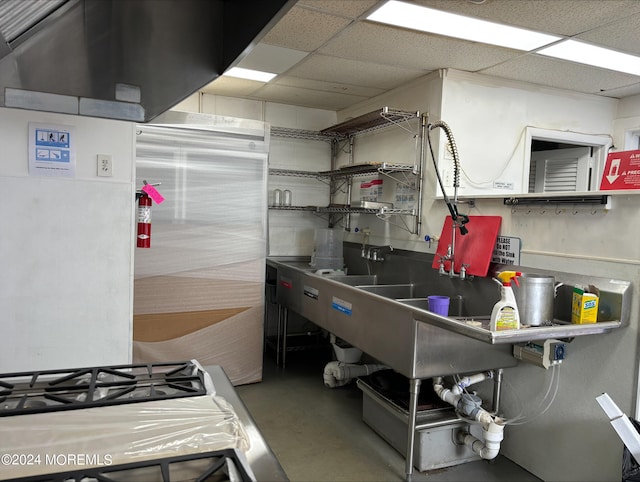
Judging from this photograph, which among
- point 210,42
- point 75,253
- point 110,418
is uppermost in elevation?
point 210,42

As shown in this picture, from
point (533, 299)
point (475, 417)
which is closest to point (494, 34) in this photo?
point (533, 299)

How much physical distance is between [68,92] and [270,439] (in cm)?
218

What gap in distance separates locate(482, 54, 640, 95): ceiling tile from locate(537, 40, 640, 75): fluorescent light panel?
0.06m

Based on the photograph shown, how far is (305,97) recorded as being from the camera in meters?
3.96

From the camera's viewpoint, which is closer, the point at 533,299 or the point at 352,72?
the point at 533,299

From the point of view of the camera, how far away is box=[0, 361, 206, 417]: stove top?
943mm

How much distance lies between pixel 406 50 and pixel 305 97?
1414 millimetres

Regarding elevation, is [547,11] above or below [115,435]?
above

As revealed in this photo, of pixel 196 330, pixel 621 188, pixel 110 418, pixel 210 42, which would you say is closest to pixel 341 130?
pixel 196 330

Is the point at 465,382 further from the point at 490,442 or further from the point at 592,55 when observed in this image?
the point at 592,55

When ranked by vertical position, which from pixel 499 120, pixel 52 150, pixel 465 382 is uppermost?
pixel 499 120

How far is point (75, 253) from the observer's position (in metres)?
1.89

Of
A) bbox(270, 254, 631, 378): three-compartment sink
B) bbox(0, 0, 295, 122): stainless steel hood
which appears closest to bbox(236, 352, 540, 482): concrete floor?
bbox(270, 254, 631, 378): three-compartment sink

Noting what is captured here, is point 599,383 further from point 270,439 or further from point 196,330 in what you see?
point 196,330
